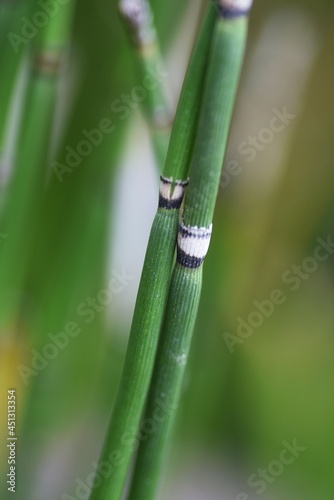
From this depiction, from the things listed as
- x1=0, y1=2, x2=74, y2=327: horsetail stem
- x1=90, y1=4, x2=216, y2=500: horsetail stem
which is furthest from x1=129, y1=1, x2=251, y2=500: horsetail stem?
x1=0, y1=2, x2=74, y2=327: horsetail stem

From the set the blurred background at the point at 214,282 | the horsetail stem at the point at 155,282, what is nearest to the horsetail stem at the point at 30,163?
the blurred background at the point at 214,282

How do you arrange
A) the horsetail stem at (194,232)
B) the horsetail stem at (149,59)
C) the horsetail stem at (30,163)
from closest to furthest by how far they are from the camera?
the horsetail stem at (194,232) < the horsetail stem at (149,59) < the horsetail stem at (30,163)

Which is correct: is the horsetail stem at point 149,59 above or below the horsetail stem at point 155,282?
above

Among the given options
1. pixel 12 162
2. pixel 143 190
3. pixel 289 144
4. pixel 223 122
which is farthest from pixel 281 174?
pixel 223 122

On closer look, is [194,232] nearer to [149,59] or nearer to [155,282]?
[155,282]

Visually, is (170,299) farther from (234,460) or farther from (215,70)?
(234,460)

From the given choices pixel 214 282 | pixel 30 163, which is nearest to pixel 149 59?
pixel 30 163

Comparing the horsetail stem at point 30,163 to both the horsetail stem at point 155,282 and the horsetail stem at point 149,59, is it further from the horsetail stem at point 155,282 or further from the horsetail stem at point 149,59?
the horsetail stem at point 155,282

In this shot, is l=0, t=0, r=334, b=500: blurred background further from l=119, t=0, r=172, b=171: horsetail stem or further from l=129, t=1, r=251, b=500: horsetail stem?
l=129, t=1, r=251, b=500: horsetail stem
